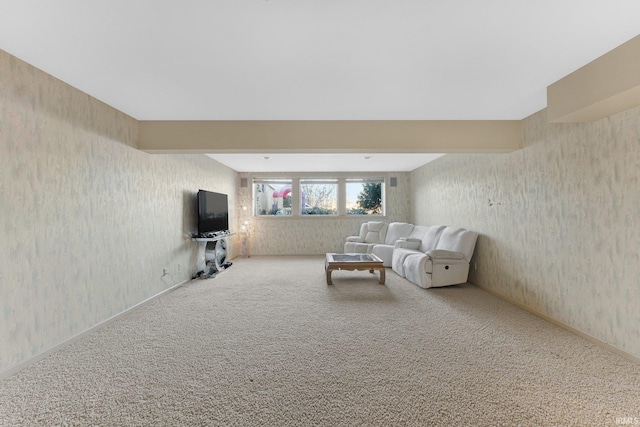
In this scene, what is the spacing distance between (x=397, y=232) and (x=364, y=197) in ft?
5.79

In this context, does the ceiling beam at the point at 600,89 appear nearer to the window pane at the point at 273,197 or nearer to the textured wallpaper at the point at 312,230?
the textured wallpaper at the point at 312,230

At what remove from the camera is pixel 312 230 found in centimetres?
736

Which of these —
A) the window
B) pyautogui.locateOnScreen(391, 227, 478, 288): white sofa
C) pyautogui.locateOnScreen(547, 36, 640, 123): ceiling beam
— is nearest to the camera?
pyautogui.locateOnScreen(547, 36, 640, 123): ceiling beam

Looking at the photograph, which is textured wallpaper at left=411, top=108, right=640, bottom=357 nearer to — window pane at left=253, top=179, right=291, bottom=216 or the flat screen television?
the flat screen television

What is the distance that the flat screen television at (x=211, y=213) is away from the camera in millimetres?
4719

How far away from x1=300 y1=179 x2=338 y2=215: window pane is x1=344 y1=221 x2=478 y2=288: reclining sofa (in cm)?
166

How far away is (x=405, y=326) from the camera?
8.88 feet

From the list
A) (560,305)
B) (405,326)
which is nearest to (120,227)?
(405,326)

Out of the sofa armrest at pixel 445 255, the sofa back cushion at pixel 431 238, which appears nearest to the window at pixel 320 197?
the sofa back cushion at pixel 431 238

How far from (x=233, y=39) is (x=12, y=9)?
1183mm

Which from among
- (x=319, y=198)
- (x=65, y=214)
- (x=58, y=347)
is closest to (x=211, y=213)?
(x=65, y=214)

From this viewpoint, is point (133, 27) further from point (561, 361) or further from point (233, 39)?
point (561, 361)

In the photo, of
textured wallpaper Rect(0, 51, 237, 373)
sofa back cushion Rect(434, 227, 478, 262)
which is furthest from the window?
textured wallpaper Rect(0, 51, 237, 373)

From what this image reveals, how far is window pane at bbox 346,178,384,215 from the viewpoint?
24.7 feet
